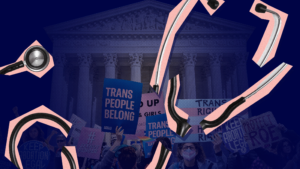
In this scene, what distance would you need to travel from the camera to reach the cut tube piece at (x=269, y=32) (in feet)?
19.1

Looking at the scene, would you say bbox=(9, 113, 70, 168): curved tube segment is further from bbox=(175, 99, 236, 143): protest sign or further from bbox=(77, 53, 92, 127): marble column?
bbox=(77, 53, 92, 127): marble column

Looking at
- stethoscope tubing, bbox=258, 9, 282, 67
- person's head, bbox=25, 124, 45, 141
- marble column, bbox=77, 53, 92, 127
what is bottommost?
person's head, bbox=25, 124, 45, 141

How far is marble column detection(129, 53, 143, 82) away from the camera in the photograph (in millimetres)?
27344

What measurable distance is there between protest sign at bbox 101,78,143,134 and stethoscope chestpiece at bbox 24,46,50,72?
1.48 metres

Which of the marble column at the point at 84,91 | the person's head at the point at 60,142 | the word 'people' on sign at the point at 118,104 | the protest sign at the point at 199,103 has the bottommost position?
the person's head at the point at 60,142

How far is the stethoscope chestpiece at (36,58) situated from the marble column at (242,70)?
24430 millimetres

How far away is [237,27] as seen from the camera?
28.4m

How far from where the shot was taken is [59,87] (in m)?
26.7

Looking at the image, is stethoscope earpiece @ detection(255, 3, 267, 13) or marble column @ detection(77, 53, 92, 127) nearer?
stethoscope earpiece @ detection(255, 3, 267, 13)

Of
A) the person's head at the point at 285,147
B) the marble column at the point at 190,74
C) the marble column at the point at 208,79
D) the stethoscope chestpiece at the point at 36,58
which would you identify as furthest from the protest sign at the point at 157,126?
the marble column at the point at 208,79

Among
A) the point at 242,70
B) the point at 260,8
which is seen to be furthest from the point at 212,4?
the point at 242,70

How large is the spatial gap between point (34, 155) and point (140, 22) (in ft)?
79.0

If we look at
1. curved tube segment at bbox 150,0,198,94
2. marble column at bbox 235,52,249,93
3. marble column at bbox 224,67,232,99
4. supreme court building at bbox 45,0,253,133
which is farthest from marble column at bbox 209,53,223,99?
curved tube segment at bbox 150,0,198,94

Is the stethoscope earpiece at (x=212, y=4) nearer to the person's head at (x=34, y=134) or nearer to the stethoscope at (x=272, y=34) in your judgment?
the stethoscope at (x=272, y=34)
